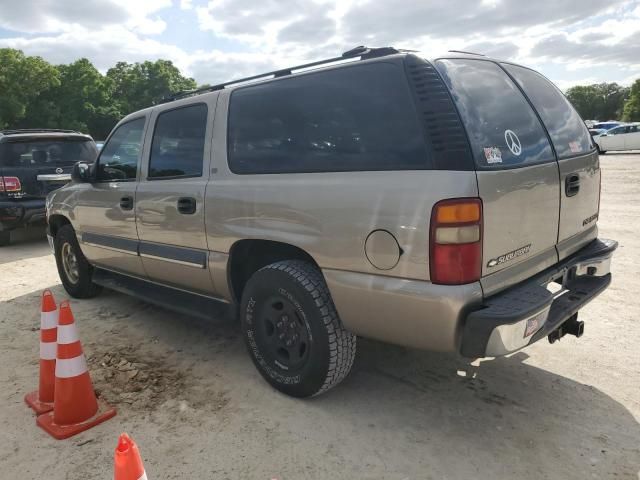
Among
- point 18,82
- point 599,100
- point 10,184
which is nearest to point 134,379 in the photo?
point 10,184

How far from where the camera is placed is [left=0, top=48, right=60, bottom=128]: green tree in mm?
43344

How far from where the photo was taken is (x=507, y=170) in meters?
2.40

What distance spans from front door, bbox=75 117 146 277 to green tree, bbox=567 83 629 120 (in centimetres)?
10812

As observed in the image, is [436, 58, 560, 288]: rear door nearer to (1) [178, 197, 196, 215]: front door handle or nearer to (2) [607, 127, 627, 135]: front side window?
(1) [178, 197, 196, 215]: front door handle

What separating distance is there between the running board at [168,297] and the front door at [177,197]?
0.24ft

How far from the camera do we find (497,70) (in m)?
2.86

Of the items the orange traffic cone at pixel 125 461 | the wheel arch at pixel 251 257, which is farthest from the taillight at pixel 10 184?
the orange traffic cone at pixel 125 461

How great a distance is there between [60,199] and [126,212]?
1.47 meters

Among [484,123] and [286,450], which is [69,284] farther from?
[484,123]

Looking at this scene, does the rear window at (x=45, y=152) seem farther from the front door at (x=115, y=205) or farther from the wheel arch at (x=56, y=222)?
the front door at (x=115, y=205)

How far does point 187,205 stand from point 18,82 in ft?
167

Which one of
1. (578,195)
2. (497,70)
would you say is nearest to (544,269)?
(578,195)

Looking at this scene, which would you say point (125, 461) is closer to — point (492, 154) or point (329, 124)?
point (329, 124)

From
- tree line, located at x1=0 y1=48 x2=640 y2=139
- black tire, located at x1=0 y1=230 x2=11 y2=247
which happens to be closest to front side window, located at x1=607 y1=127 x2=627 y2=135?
tree line, located at x1=0 y1=48 x2=640 y2=139
